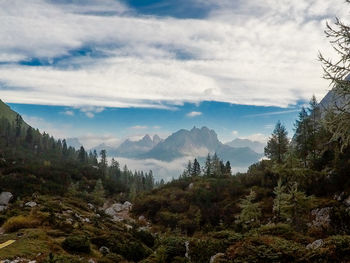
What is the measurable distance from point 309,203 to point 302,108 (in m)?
39.6

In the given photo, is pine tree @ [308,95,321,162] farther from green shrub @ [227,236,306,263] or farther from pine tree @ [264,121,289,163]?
green shrub @ [227,236,306,263]

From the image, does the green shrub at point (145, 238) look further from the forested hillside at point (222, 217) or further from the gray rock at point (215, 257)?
the gray rock at point (215, 257)

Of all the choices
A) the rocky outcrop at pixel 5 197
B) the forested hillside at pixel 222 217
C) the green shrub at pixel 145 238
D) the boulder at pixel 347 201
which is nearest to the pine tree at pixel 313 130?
the forested hillside at pixel 222 217

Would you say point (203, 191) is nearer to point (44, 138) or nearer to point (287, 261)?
point (287, 261)

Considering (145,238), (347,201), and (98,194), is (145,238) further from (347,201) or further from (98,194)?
(98,194)

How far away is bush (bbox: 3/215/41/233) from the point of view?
19.9m

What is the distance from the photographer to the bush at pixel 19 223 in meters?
19.9

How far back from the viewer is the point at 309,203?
→ 2734 centimetres

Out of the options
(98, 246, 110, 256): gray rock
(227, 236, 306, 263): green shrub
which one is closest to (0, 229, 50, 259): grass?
(98, 246, 110, 256): gray rock

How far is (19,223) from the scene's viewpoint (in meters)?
20.4

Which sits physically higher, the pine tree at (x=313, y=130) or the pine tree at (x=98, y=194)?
the pine tree at (x=313, y=130)

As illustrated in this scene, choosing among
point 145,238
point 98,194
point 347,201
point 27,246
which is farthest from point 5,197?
point 347,201

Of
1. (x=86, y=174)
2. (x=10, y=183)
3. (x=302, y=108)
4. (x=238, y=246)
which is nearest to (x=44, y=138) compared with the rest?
(x=86, y=174)

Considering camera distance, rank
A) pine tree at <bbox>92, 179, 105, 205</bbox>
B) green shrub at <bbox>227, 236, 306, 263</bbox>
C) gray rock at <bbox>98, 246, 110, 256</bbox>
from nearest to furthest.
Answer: green shrub at <bbox>227, 236, 306, 263</bbox>
gray rock at <bbox>98, 246, 110, 256</bbox>
pine tree at <bbox>92, 179, 105, 205</bbox>
